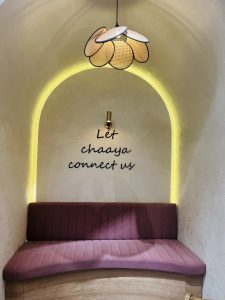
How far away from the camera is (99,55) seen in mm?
2463

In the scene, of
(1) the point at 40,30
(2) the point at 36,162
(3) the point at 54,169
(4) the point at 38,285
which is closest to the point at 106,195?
(3) the point at 54,169

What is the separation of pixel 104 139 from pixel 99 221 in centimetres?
100

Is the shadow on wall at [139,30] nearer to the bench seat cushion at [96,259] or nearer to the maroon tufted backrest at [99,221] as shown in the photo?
the maroon tufted backrest at [99,221]

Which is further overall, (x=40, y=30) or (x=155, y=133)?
(x=155, y=133)

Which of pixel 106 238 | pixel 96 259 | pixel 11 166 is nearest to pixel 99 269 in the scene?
pixel 96 259

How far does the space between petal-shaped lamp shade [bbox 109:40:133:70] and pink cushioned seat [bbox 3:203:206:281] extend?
5.60 feet

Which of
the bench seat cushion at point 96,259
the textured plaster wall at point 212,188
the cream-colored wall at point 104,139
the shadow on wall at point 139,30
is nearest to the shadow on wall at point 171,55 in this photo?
the shadow on wall at point 139,30

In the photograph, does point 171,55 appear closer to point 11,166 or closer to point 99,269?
point 11,166

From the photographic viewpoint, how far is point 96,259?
267 cm

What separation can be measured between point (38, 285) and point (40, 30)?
226cm

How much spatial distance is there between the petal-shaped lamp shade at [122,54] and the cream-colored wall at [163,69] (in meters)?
0.37

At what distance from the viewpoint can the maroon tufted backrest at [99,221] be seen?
10.9 ft

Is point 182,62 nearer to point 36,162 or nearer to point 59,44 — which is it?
point 59,44

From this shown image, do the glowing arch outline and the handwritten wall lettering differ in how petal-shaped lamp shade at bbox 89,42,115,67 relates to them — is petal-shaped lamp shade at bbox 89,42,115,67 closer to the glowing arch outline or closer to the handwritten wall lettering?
the glowing arch outline
